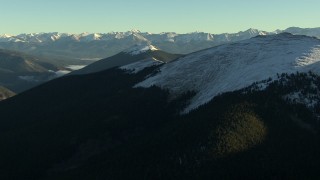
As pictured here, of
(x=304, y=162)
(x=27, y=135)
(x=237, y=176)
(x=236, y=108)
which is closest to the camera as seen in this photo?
(x=237, y=176)

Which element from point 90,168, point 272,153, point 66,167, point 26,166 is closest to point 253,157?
point 272,153

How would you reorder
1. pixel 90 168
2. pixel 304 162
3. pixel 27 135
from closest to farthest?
1. pixel 304 162
2. pixel 90 168
3. pixel 27 135

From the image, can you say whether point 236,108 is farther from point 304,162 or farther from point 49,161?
point 49,161

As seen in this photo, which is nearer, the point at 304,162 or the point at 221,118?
the point at 304,162

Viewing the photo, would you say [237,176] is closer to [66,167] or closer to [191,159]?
[191,159]

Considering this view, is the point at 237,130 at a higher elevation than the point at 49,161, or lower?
higher

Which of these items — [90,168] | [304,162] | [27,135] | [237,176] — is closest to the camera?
[237,176]

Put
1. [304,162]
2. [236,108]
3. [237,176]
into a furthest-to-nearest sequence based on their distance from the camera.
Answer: [236,108]
[304,162]
[237,176]

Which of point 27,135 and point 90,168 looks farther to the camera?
point 27,135

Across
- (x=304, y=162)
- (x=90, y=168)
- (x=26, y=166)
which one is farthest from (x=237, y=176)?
(x=26, y=166)
